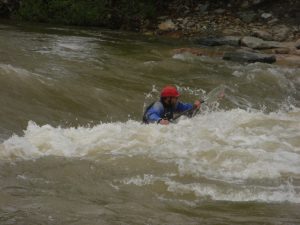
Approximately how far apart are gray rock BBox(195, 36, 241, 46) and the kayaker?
8.35m

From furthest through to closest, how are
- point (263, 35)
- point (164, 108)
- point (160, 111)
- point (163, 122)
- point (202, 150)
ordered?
point (263, 35) < point (164, 108) < point (160, 111) < point (163, 122) < point (202, 150)

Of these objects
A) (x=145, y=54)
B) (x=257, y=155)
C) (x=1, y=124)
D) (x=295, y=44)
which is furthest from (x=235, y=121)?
(x=295, y=44)

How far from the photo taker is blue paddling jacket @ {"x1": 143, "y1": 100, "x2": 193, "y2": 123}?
8.29 m

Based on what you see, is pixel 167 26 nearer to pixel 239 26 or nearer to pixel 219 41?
pixel 239 26

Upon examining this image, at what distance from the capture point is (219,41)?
17172 mm

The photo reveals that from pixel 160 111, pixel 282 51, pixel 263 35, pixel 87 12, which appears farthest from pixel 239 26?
pixel 160 111

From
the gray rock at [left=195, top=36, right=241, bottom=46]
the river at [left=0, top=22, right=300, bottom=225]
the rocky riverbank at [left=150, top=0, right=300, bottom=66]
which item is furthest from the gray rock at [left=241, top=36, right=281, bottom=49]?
the river at [left=0, top=22, right=300, bottom=225]

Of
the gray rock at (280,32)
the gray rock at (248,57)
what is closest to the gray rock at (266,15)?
the gray rock at (280,32)

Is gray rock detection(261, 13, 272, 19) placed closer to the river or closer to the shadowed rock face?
the river

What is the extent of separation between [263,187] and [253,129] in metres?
2.88

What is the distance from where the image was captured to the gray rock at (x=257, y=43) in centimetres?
1680

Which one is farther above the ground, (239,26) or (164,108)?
(239,26)

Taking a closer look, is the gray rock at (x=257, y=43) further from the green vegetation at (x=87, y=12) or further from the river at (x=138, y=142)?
the green vegetation at (x=87, y=12)

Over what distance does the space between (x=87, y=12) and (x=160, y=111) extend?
41.2ft
